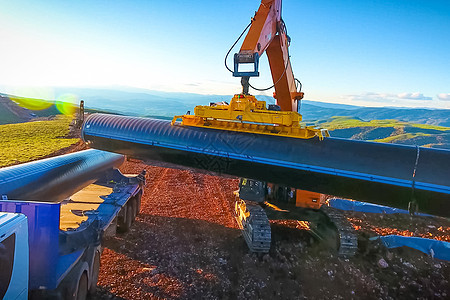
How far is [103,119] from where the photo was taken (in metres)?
9.48

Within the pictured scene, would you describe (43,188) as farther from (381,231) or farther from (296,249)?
(381,231)

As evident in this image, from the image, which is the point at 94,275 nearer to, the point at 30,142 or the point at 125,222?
the point at 125,222

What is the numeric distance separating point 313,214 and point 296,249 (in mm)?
1427

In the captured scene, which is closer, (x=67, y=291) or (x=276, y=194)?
(x=67, y=291)

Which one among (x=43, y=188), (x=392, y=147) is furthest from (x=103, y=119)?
(x=392, y=147)

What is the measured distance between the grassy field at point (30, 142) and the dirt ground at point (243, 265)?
14979 millimetres

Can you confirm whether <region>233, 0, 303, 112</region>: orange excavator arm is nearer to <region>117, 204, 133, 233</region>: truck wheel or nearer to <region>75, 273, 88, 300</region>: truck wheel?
<region>117, 204, 133, 233</region>: truck wheel

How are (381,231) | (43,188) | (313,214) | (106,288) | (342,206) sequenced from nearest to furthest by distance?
(106,288)
(43,188)
(313,214)
(381,231)
(342,206)

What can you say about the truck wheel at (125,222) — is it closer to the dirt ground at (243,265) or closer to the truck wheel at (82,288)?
the dirt ground at (243,265)

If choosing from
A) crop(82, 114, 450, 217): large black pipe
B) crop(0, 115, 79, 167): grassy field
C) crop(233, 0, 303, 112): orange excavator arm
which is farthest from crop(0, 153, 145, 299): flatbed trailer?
crop(0, 115, 79, 167): grassy field

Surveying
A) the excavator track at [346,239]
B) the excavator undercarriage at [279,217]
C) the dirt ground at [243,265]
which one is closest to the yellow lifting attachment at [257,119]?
the excavator undercarriage at [279,217]

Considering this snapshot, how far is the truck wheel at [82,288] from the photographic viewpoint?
17.4 feet

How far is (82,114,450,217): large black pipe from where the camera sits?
648 cm

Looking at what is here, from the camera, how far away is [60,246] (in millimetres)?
4961
